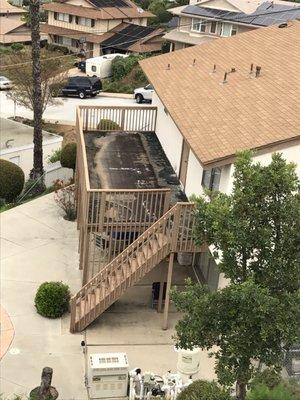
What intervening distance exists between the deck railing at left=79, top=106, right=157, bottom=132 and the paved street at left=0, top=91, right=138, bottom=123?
19.8 m

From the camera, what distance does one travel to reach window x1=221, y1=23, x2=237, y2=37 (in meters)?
59.2

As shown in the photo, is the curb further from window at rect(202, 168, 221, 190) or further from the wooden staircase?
the wooden staircase

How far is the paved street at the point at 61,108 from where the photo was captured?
4547 cm

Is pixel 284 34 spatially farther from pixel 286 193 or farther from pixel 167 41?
pixel 167 41

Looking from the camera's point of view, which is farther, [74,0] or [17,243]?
[74,0]

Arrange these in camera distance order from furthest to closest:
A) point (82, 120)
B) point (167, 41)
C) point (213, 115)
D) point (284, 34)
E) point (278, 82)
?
point (167, 41)
point (284, 34)
point (82, 120)
point (278, 82)
point (213, 115)

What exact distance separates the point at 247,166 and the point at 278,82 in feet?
32.9

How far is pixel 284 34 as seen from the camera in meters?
25.4

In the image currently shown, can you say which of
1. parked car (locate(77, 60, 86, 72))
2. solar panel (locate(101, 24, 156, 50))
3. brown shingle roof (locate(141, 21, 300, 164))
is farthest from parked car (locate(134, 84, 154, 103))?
brown shingle roof (locate(141, 21, 300, 164))

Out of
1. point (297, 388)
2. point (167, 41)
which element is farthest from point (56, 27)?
point (297, 388)

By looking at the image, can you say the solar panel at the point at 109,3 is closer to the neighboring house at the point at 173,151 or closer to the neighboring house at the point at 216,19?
the neighboring house at the point at 216,19

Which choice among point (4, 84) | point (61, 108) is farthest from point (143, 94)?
point (4, 84)

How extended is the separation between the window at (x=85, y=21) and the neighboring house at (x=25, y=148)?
39.0m

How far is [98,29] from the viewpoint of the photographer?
230ft
